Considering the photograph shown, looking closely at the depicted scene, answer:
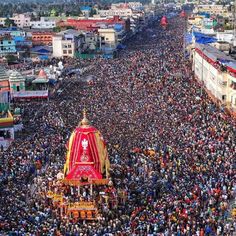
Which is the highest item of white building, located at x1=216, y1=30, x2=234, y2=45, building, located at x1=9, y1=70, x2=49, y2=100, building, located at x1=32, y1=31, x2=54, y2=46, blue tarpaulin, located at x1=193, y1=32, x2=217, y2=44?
blue tarpaulin, located at x1=193, y1=32, x2=217, y2=44

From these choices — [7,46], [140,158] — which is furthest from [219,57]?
[7,46]

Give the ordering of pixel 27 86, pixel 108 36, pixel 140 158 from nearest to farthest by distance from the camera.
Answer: pixel 140 158
pixel 27 86
pixel 108 36

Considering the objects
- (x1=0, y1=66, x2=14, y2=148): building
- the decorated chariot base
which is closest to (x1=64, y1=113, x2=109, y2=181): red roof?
the decorated chariot base

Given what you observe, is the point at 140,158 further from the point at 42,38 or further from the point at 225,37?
the point at 42,38

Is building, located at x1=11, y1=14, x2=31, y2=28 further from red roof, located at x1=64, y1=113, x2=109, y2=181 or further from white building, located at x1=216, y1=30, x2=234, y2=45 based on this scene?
red roof, located at x1=64, y1=113, x2=109, y2=181

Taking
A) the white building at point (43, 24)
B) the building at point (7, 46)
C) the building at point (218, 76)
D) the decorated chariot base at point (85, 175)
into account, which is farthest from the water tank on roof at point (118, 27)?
the decorated chariot base at point (85, 175)

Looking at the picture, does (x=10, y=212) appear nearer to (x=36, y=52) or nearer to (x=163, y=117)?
(x=163, y=117)

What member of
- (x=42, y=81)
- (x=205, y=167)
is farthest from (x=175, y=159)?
(x=42, y=81)
